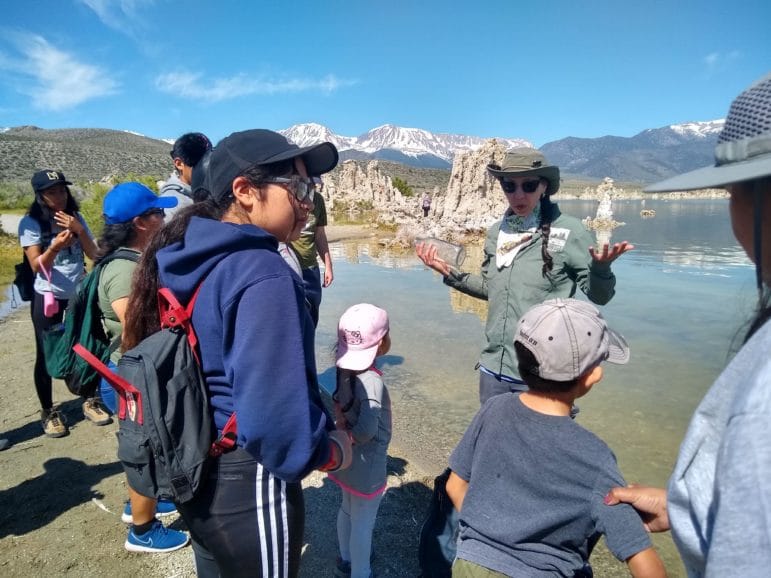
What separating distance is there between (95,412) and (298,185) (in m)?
4.19

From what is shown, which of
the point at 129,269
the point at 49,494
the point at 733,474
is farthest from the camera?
the point at 49,494

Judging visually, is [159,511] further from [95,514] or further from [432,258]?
[432,258]

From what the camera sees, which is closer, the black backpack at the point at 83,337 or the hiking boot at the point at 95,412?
the black backpack at the point at 83,337

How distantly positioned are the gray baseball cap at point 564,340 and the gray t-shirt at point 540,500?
0.54 ft

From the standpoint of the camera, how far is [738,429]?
1.94 feet

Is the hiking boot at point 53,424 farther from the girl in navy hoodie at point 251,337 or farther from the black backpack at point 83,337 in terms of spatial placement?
the girl in navy hoodie at point 251,337

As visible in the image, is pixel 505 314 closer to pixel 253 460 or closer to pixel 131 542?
pixel 253 460

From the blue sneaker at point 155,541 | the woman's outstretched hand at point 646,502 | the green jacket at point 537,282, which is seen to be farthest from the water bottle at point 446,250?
the blue sneaker at point 155,541

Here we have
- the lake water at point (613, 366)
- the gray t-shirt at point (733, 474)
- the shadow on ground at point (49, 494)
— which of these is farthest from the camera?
the lake water at point (613, 366)

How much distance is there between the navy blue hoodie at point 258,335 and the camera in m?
1.24

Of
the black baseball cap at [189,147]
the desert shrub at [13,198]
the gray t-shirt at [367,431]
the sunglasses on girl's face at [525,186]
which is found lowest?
Result: the gray t-shirt at [367,431]

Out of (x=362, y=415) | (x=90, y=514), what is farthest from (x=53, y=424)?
(x=362, y=415)

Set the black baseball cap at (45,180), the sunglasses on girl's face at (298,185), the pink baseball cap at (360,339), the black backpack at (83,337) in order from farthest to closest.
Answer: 1. the black baseball cap at (45,180)
2. the black backpack at (83,337)
3. the pink baseball cap at (360,339)
4. the sunglasses on girl's face at (298,185)

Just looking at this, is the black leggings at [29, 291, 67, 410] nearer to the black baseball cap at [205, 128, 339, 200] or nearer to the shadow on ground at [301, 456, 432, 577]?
the shadow on ground at [301, 456, 432, 577]
